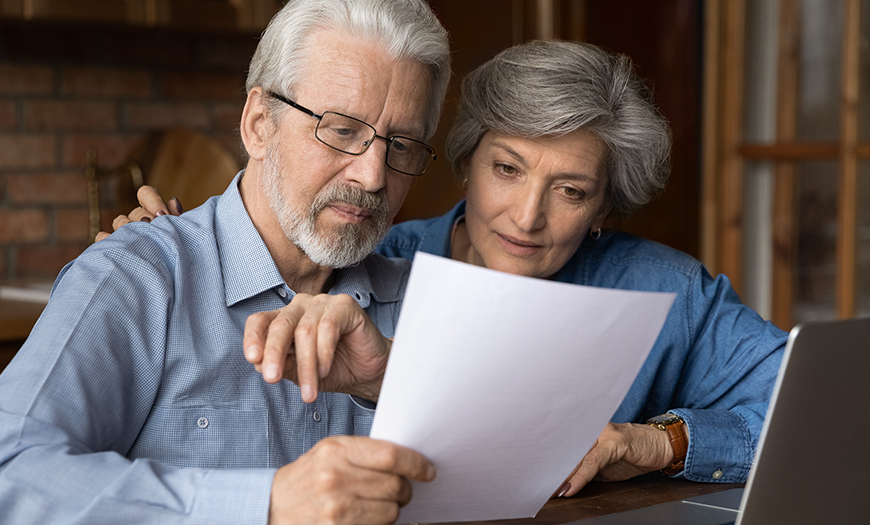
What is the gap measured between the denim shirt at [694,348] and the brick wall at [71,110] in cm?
145

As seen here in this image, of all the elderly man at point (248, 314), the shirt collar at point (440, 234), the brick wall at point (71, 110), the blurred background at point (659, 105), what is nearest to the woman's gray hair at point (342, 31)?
the elderly man at point (248, 314)

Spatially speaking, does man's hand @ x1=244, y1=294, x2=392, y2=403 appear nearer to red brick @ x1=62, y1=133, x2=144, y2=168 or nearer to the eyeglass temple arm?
the eyeglass temple arm

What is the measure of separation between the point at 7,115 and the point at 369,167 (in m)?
1.95

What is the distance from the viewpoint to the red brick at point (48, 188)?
264 cm

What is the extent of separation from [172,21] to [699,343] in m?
1.85

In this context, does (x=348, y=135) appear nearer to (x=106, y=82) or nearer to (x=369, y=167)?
(x=369, y=167)

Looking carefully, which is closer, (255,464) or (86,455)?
(86,455)

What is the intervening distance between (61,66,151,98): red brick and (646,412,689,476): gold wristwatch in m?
2.21

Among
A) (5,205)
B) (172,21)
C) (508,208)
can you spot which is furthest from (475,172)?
(5,205)

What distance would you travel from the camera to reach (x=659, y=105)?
227cm

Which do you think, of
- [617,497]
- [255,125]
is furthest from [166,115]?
[617,497]

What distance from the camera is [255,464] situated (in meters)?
1.04

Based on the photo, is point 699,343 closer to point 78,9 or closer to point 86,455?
point 86,455

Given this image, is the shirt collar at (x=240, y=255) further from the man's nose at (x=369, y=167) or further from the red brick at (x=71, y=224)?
the red brick at (x=71, y=224)
